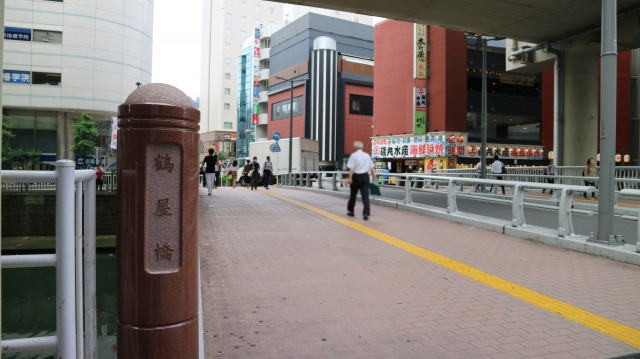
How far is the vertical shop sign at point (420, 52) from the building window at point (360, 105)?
19.3 m

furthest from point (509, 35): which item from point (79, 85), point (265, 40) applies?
point (265, 40)

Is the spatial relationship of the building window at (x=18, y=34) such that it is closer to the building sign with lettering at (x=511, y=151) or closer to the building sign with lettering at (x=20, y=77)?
the building sign with lettering at (x=20, y=77)

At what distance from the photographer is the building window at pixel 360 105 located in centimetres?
5571

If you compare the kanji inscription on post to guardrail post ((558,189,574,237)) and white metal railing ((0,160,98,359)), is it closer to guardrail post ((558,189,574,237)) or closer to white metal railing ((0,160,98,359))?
white metal railing ((0,160,98,359))

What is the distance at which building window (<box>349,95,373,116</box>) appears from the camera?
55.7 meters

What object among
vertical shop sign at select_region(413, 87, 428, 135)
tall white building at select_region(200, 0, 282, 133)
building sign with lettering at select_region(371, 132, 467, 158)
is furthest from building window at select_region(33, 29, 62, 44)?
tall white building at select_region(200, 0, 282, 133)

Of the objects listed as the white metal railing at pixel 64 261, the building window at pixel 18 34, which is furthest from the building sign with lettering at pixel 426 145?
the building window at pixel 18 34

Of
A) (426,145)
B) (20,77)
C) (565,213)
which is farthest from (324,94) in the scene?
(565,213)

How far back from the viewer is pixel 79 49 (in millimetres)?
47531

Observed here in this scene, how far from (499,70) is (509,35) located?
846 inches

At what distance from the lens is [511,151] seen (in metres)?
38.8

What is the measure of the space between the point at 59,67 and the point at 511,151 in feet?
143

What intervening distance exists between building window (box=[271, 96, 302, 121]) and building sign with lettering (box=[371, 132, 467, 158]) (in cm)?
1717

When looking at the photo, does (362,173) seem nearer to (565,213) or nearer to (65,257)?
(565,213)
